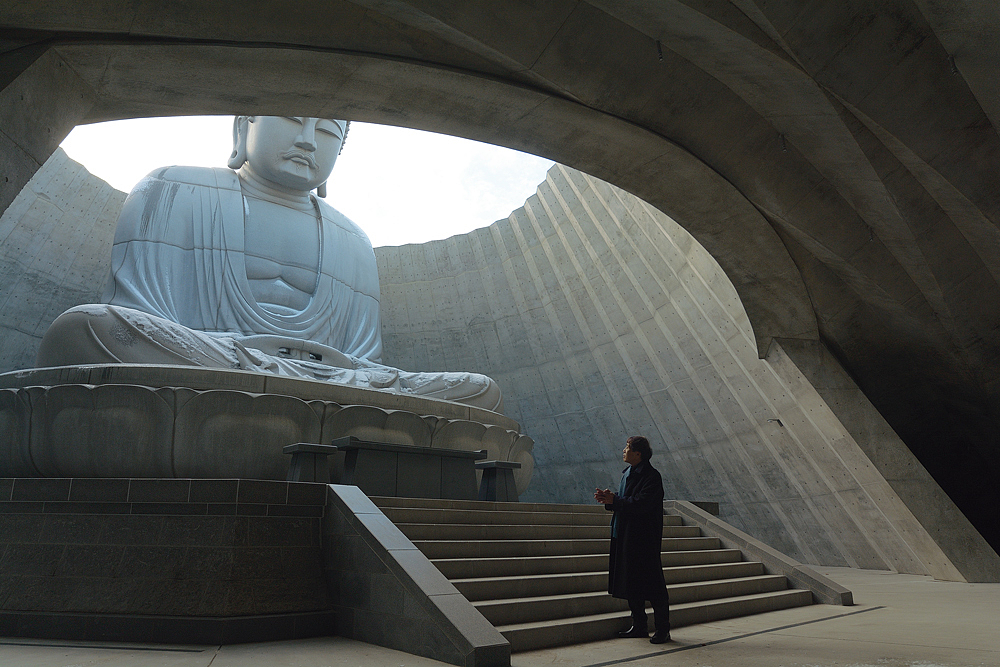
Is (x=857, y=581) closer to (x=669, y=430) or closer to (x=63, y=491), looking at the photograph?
(x=669, y=430)

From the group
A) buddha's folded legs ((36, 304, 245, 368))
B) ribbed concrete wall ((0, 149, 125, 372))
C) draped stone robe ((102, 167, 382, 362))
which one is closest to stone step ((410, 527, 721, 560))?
buddha's folded legs ((36, 304, 245, 368))

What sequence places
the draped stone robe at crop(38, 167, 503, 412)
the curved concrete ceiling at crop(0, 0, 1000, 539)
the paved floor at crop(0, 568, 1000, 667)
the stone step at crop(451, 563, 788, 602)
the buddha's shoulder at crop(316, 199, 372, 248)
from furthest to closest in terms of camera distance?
the buddha's shoulder at crop(316, 199, 372, 248)
the draped stone robe at crop(38, 167, 503, 412)
the curved concrete ceiling at crop(0, 0, 1000, 539)
the stone step at crop(451, 563, 788, 602)
the paved floor at crop(0, 568, 1000, 667)

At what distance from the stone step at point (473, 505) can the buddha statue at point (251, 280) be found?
7.22 ft

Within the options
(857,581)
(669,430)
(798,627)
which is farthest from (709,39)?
(669,430)

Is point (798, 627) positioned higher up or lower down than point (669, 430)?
lower down

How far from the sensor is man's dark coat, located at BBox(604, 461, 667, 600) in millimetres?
2840

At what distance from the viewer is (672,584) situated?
3.94 metres

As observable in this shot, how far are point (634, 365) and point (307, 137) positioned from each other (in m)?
5.00

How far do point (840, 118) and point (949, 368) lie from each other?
3450 mm

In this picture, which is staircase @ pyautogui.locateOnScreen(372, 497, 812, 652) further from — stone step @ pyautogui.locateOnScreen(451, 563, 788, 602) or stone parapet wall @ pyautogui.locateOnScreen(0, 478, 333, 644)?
stone parapet wall @ pyautogui.locateOnScreen(0, 478, 333, 644)

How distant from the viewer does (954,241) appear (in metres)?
5.20

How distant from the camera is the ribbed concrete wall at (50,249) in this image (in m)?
7.82


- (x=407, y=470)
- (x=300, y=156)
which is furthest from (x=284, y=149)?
(x=407, y=470)

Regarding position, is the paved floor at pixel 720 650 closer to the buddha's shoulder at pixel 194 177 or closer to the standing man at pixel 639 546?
the standing man at pixel 639 546
